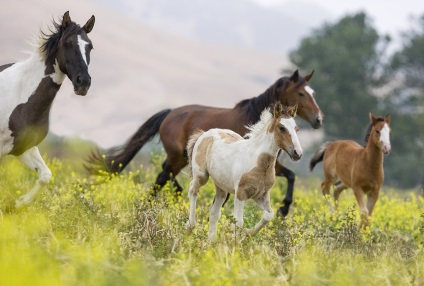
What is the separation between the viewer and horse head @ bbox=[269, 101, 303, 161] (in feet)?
23.5

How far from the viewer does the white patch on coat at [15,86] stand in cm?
812

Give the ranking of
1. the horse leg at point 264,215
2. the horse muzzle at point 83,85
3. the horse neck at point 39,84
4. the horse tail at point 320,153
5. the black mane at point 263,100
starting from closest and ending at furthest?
the horse leg at point 264,215 < the horse muzzle at point 83,85 < the horse neck at point 39,84 < the black mane at point 263,100 < the horse tail at point 320,153

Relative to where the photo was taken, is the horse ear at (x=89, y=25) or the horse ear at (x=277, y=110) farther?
the horse ear at (x=89, y=25)

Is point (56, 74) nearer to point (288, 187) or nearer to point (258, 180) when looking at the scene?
point (258, 180)

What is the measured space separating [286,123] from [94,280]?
323cm

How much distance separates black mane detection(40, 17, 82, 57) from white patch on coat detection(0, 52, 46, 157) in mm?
143

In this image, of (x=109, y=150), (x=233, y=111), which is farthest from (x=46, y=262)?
(x=109, y=150)

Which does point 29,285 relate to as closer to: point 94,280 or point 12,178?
point 94,280

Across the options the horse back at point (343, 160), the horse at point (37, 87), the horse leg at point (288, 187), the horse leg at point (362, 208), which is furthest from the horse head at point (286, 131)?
the horse back at point (343, 160)

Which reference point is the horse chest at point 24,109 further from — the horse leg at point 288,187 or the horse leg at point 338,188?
the horse leg at point 338,188

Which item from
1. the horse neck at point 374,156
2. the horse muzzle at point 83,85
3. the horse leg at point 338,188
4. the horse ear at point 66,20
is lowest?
the horse leg at point 338,188

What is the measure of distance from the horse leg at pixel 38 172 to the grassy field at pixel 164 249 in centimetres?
12

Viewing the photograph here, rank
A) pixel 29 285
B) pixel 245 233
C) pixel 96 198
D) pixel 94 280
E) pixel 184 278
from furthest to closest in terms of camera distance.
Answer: pixel 96 198
pixel 245 233
pixel 184 278
pixel 94 280
pixel 29 285

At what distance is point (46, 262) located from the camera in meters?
4.72
